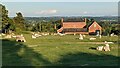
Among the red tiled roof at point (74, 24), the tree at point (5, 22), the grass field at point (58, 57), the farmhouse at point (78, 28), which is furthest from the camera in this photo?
the red tiled roof at point (74, 24)

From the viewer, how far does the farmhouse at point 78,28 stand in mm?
76812

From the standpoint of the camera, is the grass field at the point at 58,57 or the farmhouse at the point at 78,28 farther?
the farmhouse at the point at 78,28

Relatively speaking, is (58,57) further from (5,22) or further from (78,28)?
(78,28)

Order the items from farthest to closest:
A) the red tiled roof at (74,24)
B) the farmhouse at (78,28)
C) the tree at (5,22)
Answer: the red tiled roof at (74,24) < the farmhouse at (78,28) < the tree at (5,22)

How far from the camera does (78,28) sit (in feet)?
269

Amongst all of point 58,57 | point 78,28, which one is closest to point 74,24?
point 78,28

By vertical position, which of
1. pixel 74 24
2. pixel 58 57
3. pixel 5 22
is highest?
pixel 5 22

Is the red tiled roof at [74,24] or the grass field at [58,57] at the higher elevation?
the grass field at [58,57]

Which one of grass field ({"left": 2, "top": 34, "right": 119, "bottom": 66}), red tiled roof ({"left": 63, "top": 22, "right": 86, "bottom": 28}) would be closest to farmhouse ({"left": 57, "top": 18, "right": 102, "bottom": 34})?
red tiled roof ({"left": 63, "top": 22, "right": 86, "bottom": 28})

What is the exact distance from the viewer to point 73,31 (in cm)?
7738

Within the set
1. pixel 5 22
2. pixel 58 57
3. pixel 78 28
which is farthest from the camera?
pixel 78 28

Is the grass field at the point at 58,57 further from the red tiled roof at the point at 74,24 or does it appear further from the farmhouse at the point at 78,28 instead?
the red tiled roof at the point at 74,24

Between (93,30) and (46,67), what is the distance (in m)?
63.3

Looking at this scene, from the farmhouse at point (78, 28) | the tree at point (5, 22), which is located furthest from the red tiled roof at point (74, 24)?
the tree at point (5, 22)
